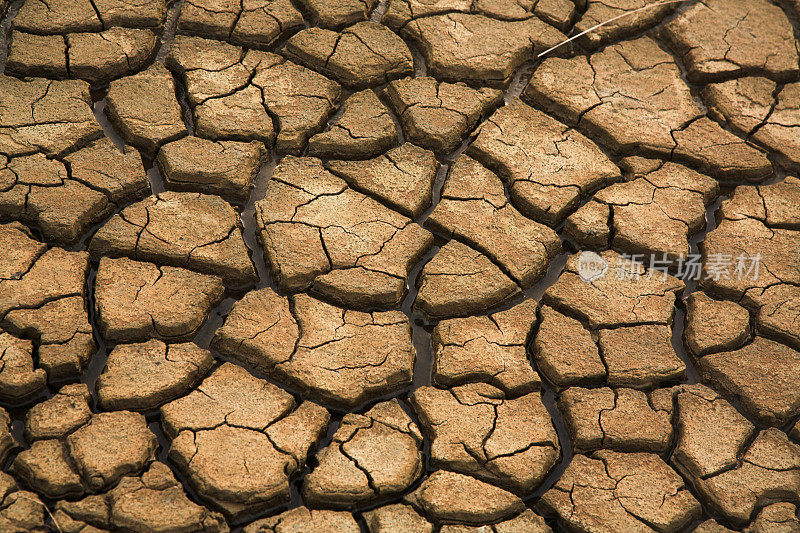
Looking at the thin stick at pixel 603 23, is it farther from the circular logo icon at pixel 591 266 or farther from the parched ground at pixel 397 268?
the circular logo icon at pixel 591 266

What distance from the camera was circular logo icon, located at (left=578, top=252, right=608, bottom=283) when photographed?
9.59ft

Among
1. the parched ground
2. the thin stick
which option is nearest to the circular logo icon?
the parched ground

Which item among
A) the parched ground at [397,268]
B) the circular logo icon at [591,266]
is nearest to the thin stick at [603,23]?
the parched ground at [397,268]

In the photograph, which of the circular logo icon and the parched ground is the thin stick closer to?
the parched ground

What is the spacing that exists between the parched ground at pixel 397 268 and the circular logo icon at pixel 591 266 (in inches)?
0.6

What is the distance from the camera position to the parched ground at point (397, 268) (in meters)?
2.34

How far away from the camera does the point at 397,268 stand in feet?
9.28

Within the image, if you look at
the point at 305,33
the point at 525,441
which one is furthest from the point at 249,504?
the point at 305,33

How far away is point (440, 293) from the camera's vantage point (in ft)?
9.13

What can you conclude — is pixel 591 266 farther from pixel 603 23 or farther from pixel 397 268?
pixel 603 23

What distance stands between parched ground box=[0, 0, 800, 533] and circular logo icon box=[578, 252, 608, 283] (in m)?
0.02

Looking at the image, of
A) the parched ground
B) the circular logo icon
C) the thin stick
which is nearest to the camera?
the parched ground

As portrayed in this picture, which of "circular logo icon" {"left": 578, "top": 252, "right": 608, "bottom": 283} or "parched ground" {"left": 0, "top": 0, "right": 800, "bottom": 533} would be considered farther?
"circular logo icon" {"left": 578, "top": 252, "right": 608, "bottom": 283}

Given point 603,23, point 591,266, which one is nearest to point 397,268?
point 591,266
